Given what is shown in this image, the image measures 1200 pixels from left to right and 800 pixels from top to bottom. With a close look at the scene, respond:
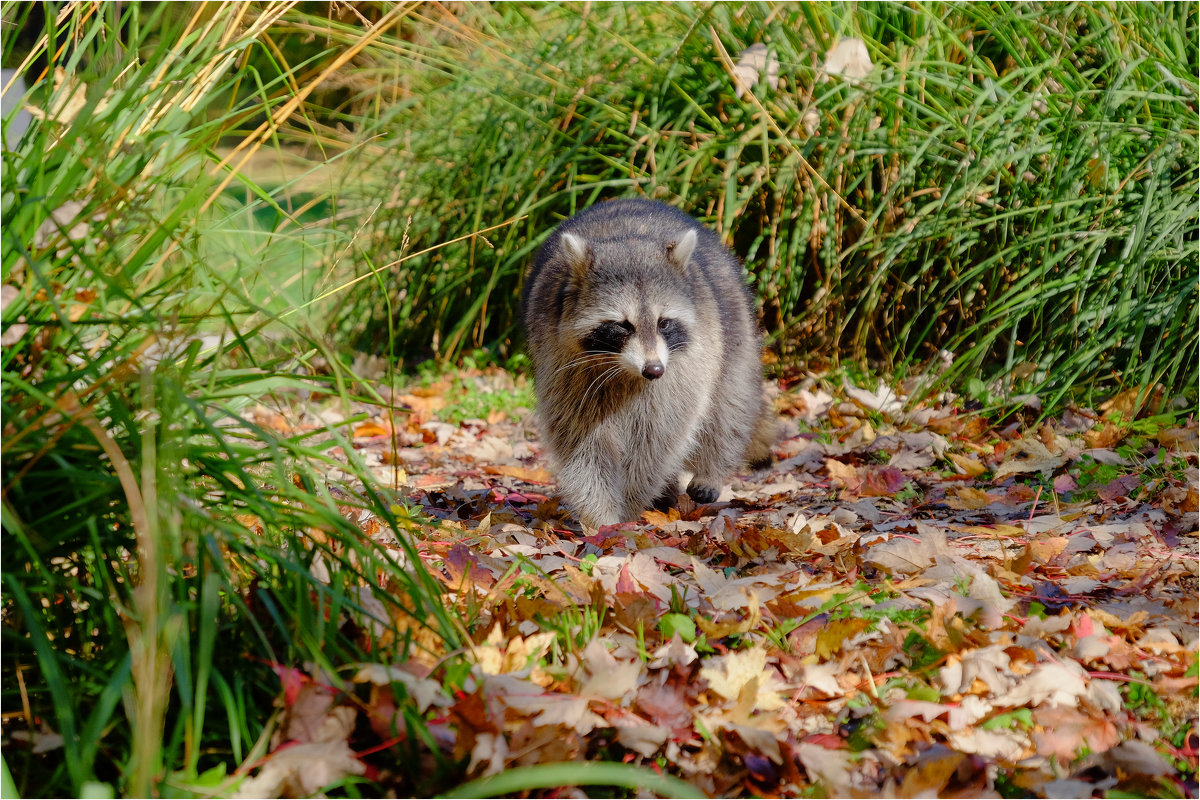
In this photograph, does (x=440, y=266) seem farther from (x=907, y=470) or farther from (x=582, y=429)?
(x=907, y=470)

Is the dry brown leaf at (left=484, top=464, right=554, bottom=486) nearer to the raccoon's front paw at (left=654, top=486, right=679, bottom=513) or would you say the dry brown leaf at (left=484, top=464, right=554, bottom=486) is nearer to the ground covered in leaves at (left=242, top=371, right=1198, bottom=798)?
the raccoon's front paw at (left=654, top=486, right=679, bottom=513)

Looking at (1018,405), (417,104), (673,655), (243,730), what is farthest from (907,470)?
(417,104)

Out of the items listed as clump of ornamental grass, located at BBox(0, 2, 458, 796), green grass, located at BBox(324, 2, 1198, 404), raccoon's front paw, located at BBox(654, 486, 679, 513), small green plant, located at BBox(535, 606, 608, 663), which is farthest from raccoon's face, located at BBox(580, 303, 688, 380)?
clump of ornamental grass, located at BBox(0, 2, 458, 796)

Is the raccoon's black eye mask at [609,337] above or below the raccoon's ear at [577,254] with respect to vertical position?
below

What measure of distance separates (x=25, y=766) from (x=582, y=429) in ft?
8.13

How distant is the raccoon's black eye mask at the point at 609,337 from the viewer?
153 inches

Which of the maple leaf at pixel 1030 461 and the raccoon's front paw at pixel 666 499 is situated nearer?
the maple leaf at pixel 1030 461

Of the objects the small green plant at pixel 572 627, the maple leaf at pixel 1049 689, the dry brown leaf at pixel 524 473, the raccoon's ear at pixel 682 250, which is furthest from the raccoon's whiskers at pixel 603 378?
the maple leaf at pixel 1049 689

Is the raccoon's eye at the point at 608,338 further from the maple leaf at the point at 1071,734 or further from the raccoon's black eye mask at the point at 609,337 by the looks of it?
the maple leaf at the point at 1071,734

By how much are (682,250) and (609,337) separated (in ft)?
1.57

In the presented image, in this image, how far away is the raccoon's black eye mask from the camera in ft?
12.7

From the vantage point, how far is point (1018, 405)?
181 inches

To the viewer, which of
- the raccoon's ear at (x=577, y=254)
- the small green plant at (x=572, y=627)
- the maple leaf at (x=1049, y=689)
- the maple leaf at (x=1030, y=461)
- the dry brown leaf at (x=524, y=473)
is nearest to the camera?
the maple leaf at (x=1049, y=689)

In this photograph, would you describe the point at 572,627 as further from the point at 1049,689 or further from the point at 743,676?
the point at 1049,689
